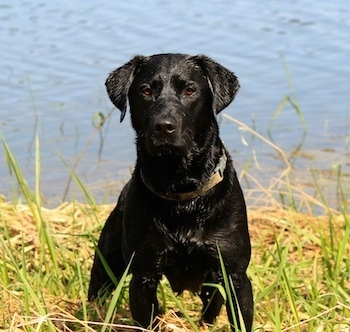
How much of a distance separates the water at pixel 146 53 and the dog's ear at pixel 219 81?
3.14 meters

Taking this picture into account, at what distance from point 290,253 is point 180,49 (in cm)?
622

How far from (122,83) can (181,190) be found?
64 centimetres

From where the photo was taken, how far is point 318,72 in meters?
11.3

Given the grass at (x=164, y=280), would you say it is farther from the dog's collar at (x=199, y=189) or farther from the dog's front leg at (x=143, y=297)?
the dog's collar at (x=199, y=189)

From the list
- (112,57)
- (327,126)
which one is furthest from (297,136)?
(112,57)

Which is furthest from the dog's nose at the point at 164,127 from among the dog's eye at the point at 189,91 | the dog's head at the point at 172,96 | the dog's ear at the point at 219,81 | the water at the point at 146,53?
the water at the point at 146,53

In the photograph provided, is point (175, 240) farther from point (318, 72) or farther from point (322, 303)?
point (318, 72)

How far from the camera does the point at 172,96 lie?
435cm

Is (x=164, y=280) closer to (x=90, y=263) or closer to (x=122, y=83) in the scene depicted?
(x=90, y=263)

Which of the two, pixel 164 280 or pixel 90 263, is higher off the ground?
pixel 164 280

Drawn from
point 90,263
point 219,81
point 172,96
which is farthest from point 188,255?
point 90,263

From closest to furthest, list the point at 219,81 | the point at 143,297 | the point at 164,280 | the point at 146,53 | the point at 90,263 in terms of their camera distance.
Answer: the point at 143,297
the point at 219,81
the point at 164,280
the point at 90,263
the point at 146,53

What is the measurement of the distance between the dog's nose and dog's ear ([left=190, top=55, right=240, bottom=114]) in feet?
1.38

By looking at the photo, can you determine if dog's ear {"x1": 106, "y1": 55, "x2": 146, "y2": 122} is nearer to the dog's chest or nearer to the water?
the dog's chest
